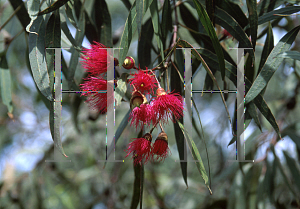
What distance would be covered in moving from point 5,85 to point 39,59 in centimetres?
59

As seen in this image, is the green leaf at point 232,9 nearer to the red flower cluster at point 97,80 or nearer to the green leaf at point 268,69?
the green leaf at point 268,69

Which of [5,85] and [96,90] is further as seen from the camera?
[5,85]

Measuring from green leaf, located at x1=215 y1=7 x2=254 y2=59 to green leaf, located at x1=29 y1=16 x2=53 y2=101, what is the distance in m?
0.52

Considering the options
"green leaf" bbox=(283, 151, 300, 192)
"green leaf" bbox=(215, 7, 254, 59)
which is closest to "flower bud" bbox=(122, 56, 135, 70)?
"green leaf" bbox=(215, 7, 254, 59)

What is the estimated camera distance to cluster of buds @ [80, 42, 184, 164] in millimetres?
672

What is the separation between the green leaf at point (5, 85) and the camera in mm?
1185

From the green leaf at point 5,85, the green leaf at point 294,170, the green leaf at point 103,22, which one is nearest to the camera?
the green leaf at point 103,22

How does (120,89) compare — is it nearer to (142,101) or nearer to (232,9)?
(142,101)

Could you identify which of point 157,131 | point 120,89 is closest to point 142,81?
point 120,89

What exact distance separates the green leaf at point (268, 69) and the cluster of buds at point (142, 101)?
0.60 feet

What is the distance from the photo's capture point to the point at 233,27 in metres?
0.84

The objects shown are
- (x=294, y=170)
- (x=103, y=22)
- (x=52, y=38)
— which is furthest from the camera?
(x=294, y=170)

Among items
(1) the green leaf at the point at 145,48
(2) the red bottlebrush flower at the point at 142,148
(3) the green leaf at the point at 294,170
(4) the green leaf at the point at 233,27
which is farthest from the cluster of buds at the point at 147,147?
(3) the green leaf at the point at 294,170

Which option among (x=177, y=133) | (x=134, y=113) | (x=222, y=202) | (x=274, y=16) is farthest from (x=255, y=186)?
(x=134, y=113)
